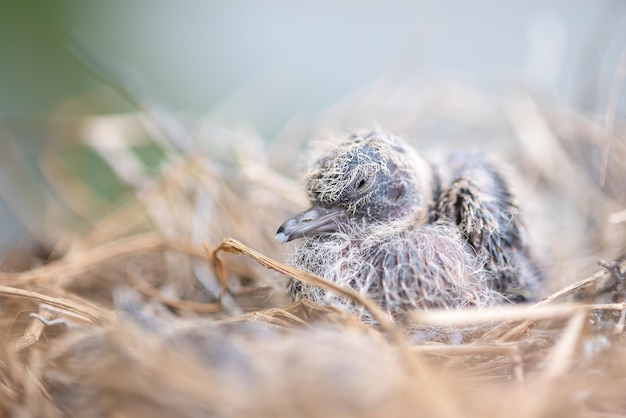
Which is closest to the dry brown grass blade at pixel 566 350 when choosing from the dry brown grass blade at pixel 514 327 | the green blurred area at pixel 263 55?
the dry brown grass blade at pixel 514 327

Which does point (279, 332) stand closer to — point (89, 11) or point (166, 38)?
point (89, 11)

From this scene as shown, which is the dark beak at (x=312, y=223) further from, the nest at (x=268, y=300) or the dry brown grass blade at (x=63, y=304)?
the dry brown grass blade at (x=63, y=304)

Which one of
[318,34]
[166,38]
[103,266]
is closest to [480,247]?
[103,266]

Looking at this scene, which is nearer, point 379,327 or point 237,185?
point 379,327

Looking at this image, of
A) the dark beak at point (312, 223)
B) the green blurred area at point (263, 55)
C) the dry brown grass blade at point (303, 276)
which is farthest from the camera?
the green blurred area at point (263, 55)

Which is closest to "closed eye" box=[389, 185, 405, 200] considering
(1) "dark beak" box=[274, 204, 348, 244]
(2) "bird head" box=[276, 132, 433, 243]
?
(2) "bird head" box=[276, 132, 433, 243]

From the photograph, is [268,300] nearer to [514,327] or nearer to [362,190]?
[362,190]

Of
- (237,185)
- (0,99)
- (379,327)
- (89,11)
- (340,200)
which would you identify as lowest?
(379,327)
